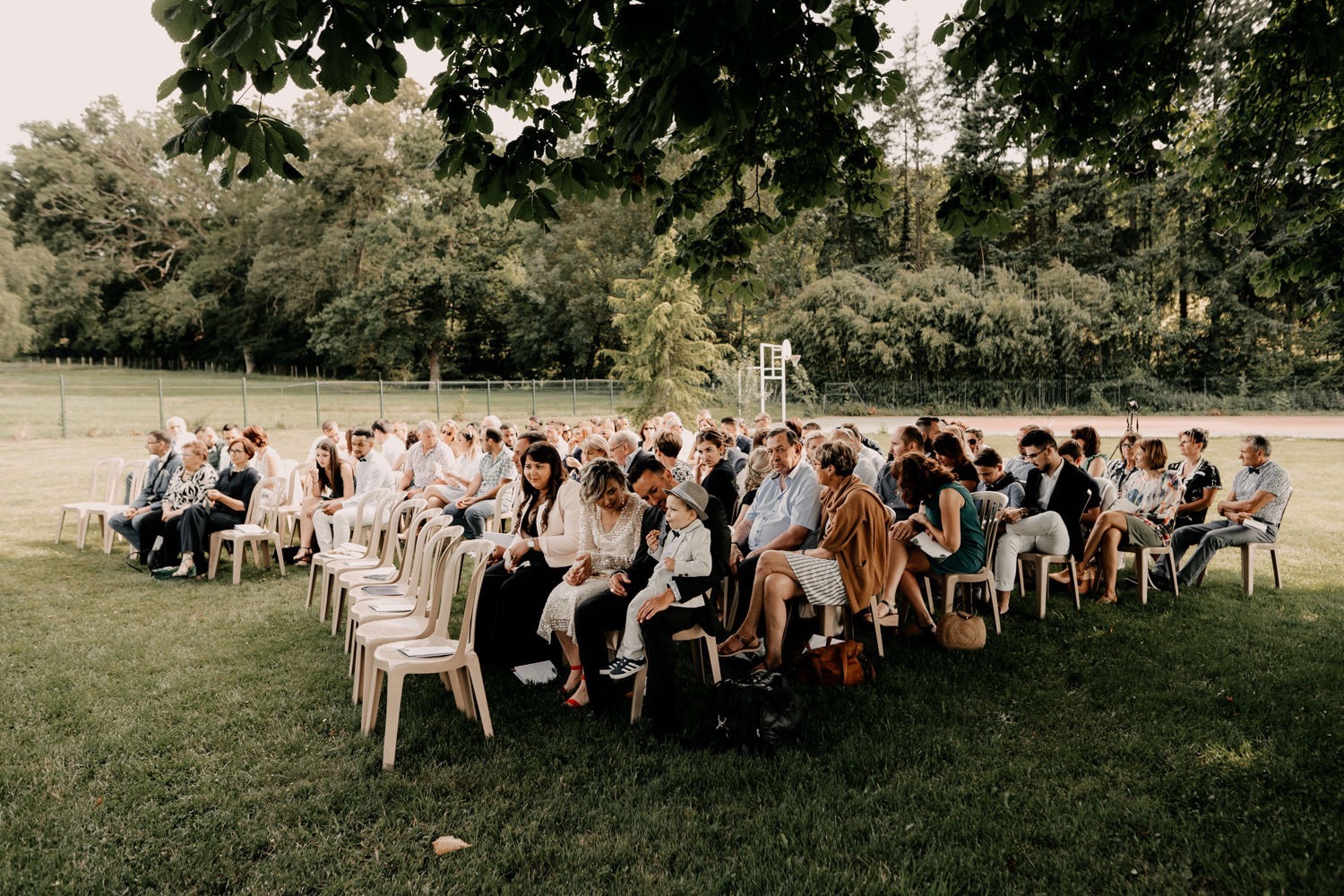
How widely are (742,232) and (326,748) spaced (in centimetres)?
469

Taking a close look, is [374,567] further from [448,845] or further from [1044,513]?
[1044,513]

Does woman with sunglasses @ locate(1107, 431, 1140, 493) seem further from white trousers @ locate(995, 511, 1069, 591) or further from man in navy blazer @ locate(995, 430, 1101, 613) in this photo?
white trousers @ locate(995, 511, 1069, 591)

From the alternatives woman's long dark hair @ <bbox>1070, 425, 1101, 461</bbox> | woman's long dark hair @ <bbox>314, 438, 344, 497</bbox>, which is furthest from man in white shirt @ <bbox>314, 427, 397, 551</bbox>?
woman's long dark hair @ <bbox>1070, 425, 1101, 461</bbox>

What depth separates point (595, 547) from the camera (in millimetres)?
4941

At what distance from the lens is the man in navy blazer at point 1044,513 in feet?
20.8

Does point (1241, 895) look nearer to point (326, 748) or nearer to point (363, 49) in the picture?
point (326, 748)

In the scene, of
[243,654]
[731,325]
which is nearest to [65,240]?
[731,325]

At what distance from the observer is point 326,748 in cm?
409

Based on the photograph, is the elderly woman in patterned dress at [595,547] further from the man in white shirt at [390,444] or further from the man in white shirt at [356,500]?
the man in white shirt at [390,444]

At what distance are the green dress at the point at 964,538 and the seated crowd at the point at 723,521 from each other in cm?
1

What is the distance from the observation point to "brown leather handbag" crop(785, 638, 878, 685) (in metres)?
4.87

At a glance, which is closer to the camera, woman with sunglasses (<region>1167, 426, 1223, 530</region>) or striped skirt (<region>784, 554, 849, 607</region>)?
striped skirt (<region>784, 554, 849, 607</region>)

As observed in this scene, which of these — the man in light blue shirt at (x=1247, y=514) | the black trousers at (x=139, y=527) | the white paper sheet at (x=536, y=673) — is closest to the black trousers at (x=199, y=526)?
the black trousers at (x=139, y=527)

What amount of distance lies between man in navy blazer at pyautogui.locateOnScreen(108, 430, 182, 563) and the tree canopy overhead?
562 cm
